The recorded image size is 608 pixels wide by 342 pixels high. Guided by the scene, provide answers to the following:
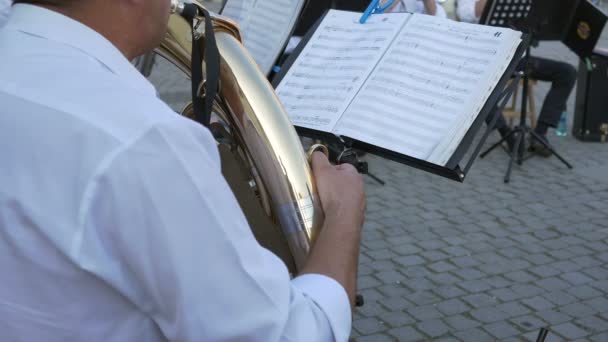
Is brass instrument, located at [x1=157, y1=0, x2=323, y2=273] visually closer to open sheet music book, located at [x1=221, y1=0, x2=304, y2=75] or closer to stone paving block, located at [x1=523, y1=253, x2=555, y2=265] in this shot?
open sheet music book, located at [x1=221, y1=0, x2=304, y2=75]

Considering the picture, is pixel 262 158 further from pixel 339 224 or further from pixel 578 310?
pixel 578 310

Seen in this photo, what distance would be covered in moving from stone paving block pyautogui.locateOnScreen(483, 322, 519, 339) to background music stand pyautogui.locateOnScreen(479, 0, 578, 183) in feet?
6.42

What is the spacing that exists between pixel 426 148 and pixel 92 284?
2.67 ft

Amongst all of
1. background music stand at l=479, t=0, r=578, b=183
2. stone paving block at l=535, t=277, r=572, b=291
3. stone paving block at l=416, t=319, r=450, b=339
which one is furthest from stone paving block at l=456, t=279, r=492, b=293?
background music stand at l=479, t=0, r=578, b=183

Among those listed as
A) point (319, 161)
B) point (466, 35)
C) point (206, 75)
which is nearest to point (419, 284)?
point (466, 35)

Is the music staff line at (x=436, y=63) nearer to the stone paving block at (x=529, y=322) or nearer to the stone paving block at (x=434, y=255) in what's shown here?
the stone paving block at (x=529, y=322)

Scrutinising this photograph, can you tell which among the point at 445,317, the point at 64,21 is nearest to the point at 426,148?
the point at 64,21

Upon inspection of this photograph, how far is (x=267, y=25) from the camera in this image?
2.10 meters

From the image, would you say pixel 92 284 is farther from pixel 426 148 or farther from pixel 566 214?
pixel 566 214

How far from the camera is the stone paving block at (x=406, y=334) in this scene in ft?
10.4

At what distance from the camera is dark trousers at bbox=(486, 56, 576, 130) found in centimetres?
578

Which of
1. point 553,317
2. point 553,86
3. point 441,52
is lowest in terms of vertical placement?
point 553,317

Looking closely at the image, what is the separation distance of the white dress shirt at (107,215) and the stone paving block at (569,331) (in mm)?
2595

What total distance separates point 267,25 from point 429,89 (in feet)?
2.20
